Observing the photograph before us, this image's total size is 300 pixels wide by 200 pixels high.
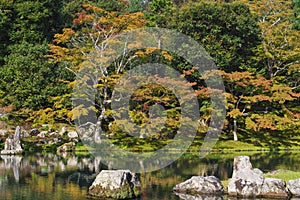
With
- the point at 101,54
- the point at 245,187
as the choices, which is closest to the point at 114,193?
the point at 245,187

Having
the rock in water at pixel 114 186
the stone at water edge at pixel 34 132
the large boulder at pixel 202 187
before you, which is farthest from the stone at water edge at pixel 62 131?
the rock in water at pixel 114 186

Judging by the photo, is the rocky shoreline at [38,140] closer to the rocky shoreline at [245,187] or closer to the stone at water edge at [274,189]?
the rocky shoreline at [245,187]

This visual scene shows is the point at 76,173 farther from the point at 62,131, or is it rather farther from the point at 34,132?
the point at 34,132

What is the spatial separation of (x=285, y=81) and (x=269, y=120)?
15.6 feet

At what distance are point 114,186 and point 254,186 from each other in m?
3.46

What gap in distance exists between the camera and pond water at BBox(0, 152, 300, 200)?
12.0 m

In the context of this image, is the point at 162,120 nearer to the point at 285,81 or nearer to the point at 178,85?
the point at 178,85

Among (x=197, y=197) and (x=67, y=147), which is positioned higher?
(x=67, y=147)

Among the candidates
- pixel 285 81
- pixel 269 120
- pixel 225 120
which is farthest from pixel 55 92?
pixel 285 81

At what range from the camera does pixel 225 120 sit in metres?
26.7

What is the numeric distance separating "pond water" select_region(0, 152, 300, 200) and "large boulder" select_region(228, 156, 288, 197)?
1569 mm

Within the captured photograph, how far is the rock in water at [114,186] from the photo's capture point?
1131 cm

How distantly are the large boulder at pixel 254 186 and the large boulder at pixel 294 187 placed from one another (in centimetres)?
20

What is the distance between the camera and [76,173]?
15.8m
